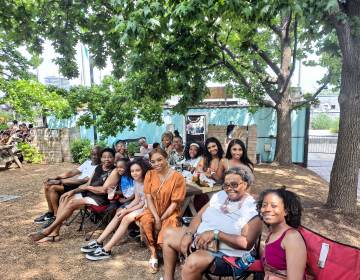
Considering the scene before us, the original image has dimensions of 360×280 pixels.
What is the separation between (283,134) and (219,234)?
9.00 metres

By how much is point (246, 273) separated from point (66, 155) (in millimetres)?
10913

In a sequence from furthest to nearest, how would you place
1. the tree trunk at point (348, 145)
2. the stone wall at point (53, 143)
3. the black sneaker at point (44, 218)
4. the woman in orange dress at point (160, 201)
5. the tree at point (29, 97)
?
the stone wall at point (53, 143), the tree at point (29, 97), the black sneaker at point (44, 218), the tree trunk at point (348, 145), the woman in orange dress at point (160, 201)

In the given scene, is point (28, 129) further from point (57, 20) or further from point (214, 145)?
point (214, 145)

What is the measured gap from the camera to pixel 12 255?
3.90 meters

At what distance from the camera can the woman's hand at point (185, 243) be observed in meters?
2.85

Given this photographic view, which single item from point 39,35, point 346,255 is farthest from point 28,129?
point 346,255

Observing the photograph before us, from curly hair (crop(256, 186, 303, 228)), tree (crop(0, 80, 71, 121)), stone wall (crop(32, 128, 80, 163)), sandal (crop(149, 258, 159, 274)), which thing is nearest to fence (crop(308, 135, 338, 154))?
stone wall (crop(32, 128, 80, 163))

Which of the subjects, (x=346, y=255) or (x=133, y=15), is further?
(x=133, y=15)

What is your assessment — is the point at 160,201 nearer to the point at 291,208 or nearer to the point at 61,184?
the point at 291,208

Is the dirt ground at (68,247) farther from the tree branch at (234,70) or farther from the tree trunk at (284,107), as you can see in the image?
the tree trunk at (284,107)

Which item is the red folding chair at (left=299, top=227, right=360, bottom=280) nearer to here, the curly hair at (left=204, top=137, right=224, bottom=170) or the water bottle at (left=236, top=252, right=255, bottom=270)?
the water bottle at (left=236, top=252, right=255, bottom=270)

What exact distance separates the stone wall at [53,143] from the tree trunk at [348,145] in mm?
9921

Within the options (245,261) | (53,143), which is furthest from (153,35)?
(53,143)

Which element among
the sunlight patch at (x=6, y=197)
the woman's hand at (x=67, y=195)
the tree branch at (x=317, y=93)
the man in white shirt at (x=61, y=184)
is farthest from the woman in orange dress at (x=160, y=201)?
the tree branch at (x=317, y=93)
